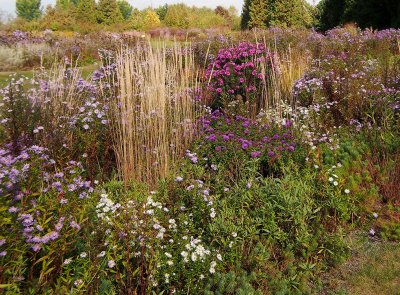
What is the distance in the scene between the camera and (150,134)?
4328 millimetres

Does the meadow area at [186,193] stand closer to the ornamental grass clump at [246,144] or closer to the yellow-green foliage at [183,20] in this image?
the ornamental grass clump at [246,144]

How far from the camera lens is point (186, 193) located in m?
3.38

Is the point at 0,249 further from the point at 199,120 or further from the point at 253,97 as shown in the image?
the point at 253,97

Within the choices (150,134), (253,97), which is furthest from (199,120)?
(253,97)

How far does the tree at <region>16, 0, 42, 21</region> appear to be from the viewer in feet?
200

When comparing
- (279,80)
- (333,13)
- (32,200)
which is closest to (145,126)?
(32,200)

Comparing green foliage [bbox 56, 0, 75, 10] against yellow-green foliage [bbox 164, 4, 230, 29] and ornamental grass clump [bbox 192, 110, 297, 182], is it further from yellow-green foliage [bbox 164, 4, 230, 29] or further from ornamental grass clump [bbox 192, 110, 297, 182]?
ornamental grass clump [bbox 192, 110, 297, 182]

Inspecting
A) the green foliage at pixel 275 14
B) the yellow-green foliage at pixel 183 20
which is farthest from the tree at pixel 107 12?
the green foliage at pixel 275 14

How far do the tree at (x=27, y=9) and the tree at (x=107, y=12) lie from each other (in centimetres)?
2759

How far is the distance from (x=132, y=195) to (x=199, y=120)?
174 cm

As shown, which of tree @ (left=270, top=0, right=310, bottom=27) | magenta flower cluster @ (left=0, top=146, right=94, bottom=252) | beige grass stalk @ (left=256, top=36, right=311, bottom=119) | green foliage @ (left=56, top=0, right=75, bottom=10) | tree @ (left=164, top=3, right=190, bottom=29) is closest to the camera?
magenta flower cluster @ (left=0, top=146, right=94, bottom=252)

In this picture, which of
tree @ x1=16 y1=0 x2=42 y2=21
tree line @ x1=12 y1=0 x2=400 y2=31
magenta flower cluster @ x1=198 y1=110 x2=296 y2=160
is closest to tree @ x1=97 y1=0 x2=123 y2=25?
tree line @ x1=12 y1=0 x2=400 y2=31

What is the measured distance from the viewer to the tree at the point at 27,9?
60.9 metres

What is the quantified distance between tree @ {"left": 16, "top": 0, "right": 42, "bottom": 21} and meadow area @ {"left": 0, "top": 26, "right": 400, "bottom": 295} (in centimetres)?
6364
